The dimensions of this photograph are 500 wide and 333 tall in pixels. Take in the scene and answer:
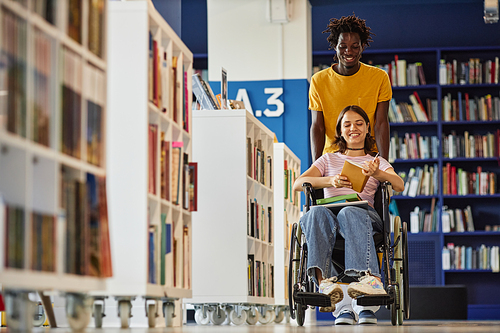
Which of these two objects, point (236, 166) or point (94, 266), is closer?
point (94, 266)

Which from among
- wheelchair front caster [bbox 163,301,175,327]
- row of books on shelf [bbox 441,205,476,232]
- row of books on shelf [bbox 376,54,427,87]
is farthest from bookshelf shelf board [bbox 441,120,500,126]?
wheelchair front caster [bbox 163,301,175,327]

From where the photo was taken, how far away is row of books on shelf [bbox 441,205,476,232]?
827 centimetres

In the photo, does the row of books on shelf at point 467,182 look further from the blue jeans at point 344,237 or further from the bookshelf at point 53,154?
the bookshelf at point 53,154

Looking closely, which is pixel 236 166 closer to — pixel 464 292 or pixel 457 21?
pixel 464 292

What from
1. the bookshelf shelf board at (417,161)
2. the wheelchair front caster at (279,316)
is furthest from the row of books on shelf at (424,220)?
the wheelchair front caster at (279,316)

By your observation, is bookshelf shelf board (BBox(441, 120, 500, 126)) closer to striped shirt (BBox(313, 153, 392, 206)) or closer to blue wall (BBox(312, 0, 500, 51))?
blue wall (BBox(312, 0, 500, 51))

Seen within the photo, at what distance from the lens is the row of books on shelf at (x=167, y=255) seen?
8.71ft

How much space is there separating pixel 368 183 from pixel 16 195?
2.23m

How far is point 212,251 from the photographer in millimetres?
3918

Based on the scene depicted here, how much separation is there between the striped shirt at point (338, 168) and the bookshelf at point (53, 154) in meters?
1.69

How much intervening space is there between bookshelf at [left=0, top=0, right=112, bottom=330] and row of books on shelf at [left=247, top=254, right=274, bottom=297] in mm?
2109

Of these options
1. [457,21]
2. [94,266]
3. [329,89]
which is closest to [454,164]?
[457,21]

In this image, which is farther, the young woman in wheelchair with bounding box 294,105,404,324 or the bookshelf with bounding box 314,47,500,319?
the bookshelf with bounding box 314,47,500,319

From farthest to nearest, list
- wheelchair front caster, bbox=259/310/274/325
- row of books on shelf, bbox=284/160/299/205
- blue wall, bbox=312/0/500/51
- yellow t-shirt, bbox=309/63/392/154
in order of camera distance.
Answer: blue wall, bbox=312/0/500/51, row of books on shelf, bbox=284/160/299/205, wheelchair front caster, bbox=259/310/274/325, yellow t-shirt, bbox=309/63/392/154
